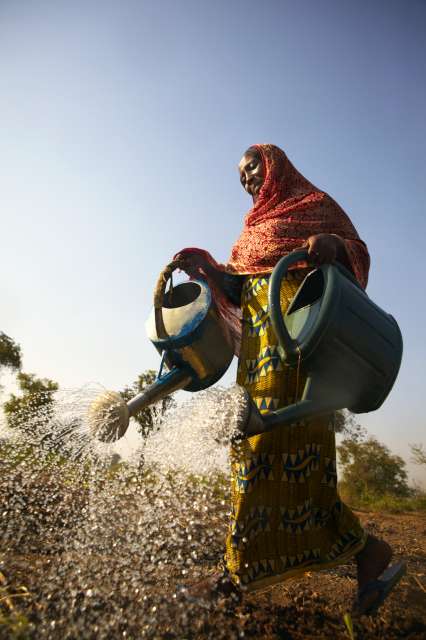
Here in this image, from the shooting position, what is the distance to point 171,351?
1919mm

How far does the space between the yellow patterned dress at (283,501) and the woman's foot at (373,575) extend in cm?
7

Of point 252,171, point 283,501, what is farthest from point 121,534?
point 252,171

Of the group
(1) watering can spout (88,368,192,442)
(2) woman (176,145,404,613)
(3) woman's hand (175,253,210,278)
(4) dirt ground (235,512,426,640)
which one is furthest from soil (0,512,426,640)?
(3) woman's hand (175,253,210,278)

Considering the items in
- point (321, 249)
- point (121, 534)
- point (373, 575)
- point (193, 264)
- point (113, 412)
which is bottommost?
point (373, 575)

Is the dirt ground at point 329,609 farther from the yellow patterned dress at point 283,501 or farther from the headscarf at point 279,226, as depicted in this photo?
the headscarf at point 279,226

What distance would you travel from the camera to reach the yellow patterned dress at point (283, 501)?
154 centimetres

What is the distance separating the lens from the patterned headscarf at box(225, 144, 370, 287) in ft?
6.48

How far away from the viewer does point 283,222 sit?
204cm

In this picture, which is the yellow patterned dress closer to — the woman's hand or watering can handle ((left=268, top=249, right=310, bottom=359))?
watering can handle ((left=268, top=249, right=310, bottom=359))

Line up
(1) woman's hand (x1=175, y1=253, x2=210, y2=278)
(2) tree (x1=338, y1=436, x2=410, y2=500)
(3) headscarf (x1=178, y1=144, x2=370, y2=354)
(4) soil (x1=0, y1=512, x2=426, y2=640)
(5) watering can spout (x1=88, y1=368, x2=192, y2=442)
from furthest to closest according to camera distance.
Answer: (2) tree (x1=338, y1=436, x2=410, y2=500) → (1) woman's hand (x1=175, y1=253, x2=210, y2=278) → (3) headscarf (x1=178, y1=144, x2=370, y2=354) → (5) watering can spout (x1=88, y1=368, x2=192, y2=442) → (4) soil (x1=0, y1=512, x2=426, y2=640)

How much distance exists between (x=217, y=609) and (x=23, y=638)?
2.38ft

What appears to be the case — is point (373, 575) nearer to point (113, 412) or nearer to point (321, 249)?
point (113, 412)

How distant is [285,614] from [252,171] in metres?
2.35

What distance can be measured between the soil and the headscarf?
4.16 ft
